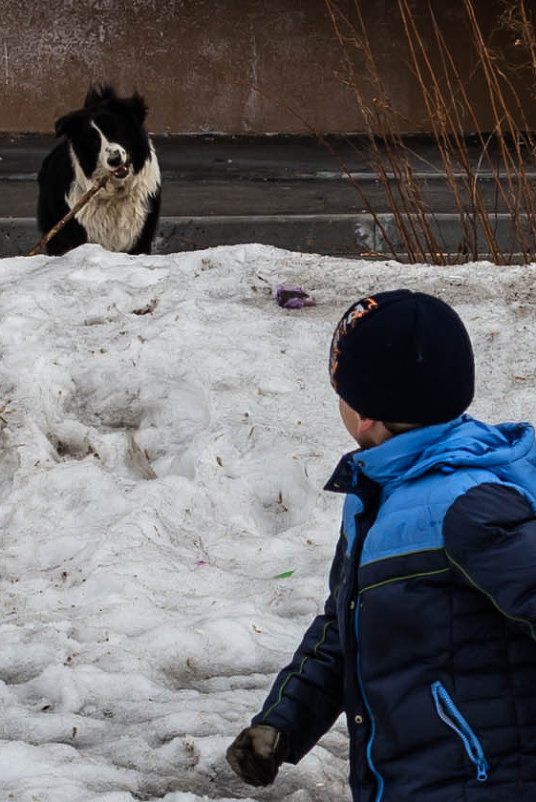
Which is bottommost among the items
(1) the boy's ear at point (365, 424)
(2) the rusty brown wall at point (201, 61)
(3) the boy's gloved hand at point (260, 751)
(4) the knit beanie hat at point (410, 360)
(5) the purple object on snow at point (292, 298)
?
(2) the rusty brown wall at point (201, 61)

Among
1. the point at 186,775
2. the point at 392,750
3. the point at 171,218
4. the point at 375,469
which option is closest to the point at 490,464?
the point at 375,469

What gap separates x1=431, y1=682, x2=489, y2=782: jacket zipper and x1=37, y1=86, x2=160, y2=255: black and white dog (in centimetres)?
737

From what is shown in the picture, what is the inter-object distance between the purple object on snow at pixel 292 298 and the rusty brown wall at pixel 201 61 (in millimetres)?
9390

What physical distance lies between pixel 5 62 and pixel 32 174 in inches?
101

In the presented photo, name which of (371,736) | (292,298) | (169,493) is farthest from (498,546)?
(292,298)

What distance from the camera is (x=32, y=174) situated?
13.1 meters

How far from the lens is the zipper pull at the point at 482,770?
6.97 ft

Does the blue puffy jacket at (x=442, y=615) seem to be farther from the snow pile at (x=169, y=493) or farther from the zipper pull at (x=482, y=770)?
the snow pile at (x=169, y=493)

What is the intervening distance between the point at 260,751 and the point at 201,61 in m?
13.7

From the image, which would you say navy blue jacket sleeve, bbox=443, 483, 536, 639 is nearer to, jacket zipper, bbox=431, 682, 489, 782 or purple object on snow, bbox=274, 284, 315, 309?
jacket zipper, bbox=431, 682, 489, 782

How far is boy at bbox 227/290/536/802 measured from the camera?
2117 mm

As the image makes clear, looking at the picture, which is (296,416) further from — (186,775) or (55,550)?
(186,775)

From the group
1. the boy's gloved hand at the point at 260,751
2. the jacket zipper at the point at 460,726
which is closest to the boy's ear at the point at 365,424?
the jacket zipper at the point at 460,726

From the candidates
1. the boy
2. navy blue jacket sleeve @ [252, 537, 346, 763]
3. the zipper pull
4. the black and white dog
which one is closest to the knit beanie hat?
the boy
